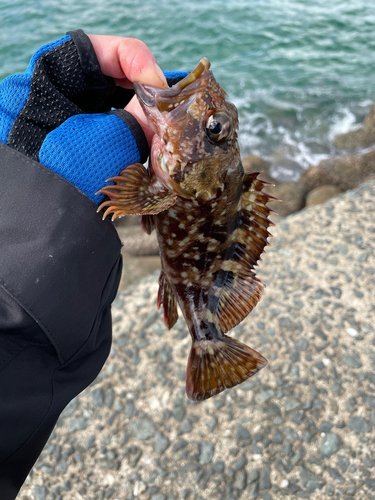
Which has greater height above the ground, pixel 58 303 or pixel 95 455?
pixel 58 303

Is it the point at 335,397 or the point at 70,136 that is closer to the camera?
the point at 70,136

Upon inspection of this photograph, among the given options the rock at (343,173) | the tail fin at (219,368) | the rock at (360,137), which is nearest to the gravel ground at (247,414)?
the tail fin at (219,368)

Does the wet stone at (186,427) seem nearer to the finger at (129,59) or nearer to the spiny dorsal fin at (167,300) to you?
the spiny dorsal fin at (167,300)

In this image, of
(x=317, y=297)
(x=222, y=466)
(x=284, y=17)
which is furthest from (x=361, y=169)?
(x=284, y=17)

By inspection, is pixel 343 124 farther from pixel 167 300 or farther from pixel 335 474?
pixel 167 300

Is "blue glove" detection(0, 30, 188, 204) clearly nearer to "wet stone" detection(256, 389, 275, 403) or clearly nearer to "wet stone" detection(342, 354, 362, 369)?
"wet stone" detection(256, 389, 275, 403)

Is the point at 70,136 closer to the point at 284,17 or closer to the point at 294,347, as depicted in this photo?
the point at 294,347
